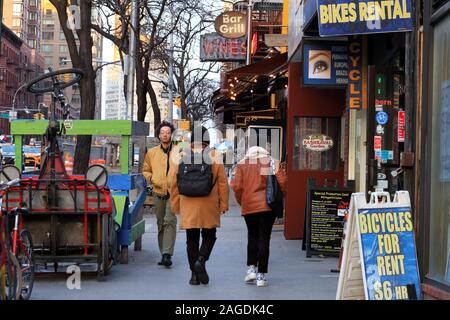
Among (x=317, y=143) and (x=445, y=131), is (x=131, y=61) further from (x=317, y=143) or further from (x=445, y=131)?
(x=445, y=131)

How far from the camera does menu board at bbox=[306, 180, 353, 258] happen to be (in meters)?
11.3

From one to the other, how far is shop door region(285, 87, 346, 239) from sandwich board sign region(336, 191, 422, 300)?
7.37 m

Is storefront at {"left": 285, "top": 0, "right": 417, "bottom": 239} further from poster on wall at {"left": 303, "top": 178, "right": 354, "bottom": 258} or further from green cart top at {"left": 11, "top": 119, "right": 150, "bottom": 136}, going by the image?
green cart top at {"left": 11, "top": 119, "right": 150, "bottom": 136}

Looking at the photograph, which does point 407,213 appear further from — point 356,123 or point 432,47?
point 356,123

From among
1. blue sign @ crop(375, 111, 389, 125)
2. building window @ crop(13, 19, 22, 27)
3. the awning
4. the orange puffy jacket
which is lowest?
the orange puffy jacket

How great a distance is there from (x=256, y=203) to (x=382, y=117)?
2076 mm

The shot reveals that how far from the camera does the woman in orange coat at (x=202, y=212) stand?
336 inches

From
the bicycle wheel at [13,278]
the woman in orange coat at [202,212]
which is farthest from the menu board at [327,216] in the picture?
the bicycle wheel at [13,278]

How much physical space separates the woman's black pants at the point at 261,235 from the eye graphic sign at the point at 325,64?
435 centimetres

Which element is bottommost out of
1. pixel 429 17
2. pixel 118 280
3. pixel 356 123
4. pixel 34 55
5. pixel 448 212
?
pixel 118 280

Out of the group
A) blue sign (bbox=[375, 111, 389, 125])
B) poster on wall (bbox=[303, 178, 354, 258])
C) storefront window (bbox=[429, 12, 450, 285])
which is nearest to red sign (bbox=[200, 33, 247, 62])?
poster on wall (bbox=[303, 178, 354, 258])

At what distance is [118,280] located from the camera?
911 centimetres
